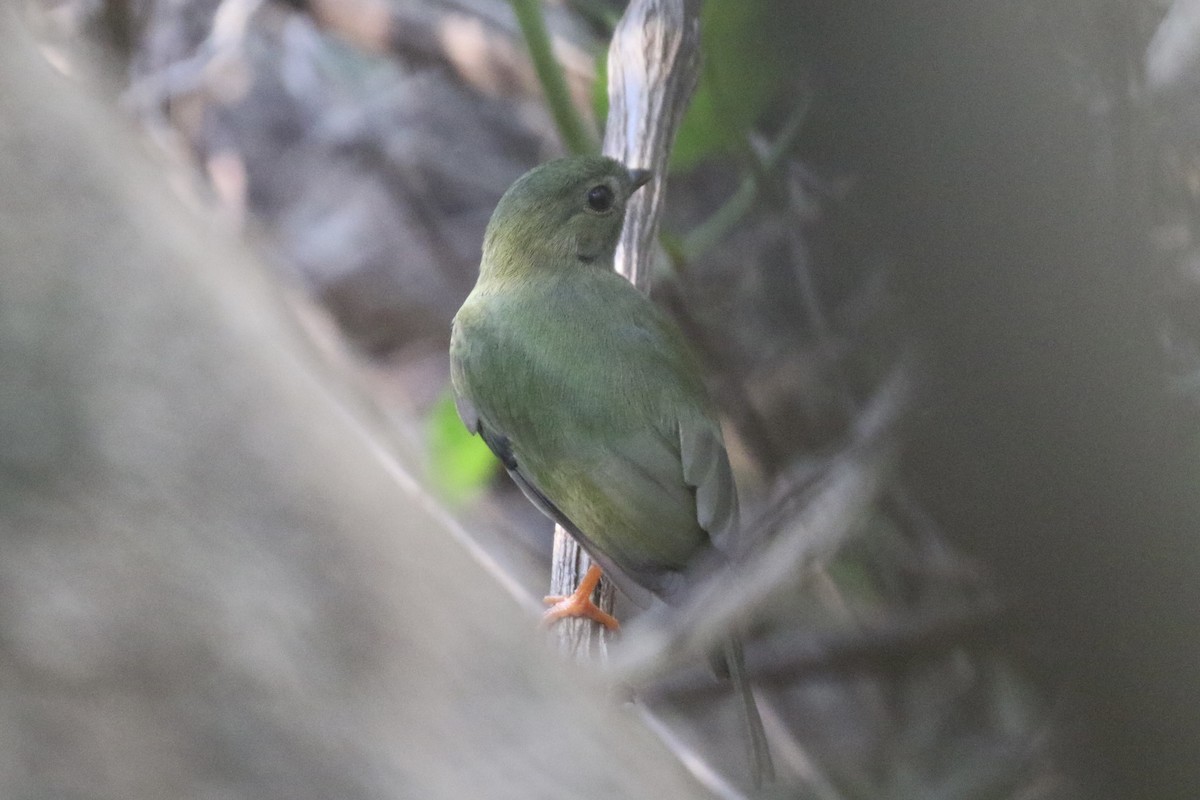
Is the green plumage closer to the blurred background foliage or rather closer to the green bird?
the green bird

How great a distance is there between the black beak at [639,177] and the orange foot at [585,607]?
0.58 m

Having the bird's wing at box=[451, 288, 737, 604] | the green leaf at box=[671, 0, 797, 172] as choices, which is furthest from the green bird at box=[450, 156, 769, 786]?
the green leaf at box=[671, 0, 797, 172]

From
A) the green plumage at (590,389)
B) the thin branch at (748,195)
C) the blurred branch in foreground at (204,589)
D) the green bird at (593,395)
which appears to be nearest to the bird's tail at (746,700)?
the green bird at (593,395)

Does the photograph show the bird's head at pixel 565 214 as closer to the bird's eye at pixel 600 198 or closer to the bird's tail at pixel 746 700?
the bird's eye at pixel 600 198

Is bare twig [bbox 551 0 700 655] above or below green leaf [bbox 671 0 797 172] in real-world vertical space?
below

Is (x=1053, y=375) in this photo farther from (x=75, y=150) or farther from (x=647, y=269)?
(x=647, y=269)

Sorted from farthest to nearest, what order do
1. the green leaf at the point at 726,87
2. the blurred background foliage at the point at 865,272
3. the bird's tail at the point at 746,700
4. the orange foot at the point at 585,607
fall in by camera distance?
1. the green leaf at the point at 726,87
2. the orange foot at the point at 585,607
3. the bird's tail at the point at 746,700
4. the blurred background foliage at the point at 865,272

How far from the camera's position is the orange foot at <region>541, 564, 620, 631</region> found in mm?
1731

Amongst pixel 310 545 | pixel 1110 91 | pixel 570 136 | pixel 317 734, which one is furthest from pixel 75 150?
pixel 570 136

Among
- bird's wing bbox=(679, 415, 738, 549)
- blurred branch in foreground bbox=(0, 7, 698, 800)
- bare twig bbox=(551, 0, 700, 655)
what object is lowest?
blurred branch in foreground bbox=(0, 7, 698, 800)

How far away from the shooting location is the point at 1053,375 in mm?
472

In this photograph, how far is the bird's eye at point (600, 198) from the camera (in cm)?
177

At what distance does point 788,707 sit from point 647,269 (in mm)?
1168

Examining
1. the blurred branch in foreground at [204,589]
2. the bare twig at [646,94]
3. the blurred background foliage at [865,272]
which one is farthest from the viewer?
the bare twig at [646,94]
